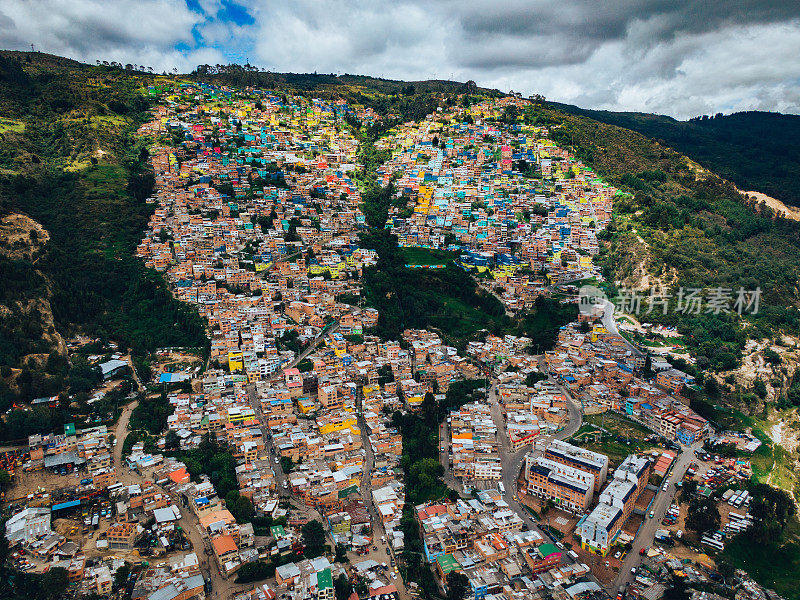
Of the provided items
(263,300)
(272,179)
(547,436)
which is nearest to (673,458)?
(547,436)

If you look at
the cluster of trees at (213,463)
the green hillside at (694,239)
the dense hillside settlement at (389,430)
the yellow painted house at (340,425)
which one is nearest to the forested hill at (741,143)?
the green hillside at (694,239)

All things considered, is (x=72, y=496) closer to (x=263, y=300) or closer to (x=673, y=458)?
(x=263, y=300)

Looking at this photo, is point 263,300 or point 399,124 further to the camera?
point 399,124

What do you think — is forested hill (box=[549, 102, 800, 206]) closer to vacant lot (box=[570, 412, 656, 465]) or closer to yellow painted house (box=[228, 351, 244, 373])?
vacant lot (box=[570, 412, 656, 465])

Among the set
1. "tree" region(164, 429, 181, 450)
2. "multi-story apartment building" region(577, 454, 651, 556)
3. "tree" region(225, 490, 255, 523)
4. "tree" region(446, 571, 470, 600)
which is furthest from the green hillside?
"tree" region(164, 429, 181, 450)

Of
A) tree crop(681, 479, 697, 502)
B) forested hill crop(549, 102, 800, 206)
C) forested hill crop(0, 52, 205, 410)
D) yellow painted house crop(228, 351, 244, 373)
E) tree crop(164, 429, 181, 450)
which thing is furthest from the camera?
forested hill crop(549, 102, 800, 206)

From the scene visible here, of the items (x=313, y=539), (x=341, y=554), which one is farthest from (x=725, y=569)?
(x=313, y=539)

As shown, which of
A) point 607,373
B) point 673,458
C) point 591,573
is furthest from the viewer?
point 607,373
